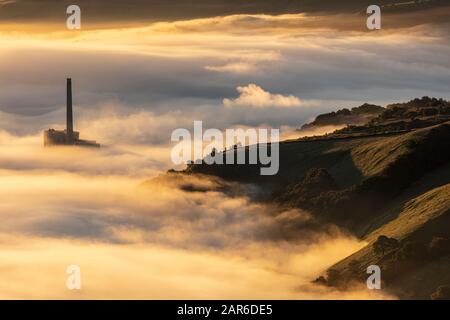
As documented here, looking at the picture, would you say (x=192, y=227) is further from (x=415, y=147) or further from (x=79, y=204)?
(x=79, y=204)

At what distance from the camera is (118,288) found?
104 metres

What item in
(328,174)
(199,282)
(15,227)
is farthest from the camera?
(15,227)

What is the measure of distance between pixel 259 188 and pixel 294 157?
6.86 m

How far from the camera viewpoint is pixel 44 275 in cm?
12094

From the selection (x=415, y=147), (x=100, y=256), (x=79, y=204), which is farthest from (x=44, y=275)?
(x=79, y=204)

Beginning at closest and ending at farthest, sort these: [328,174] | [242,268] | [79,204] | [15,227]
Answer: [242,268]
[328,174]
[15,227]
[79,204]

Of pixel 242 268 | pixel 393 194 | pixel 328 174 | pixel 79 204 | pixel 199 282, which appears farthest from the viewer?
pixel 79 204

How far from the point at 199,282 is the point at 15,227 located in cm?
9060

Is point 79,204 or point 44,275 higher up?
point 79,204

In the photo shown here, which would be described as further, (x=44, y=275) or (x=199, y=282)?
(x=44, y=275)

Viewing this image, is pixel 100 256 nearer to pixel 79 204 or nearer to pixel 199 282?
pixel 199 282
